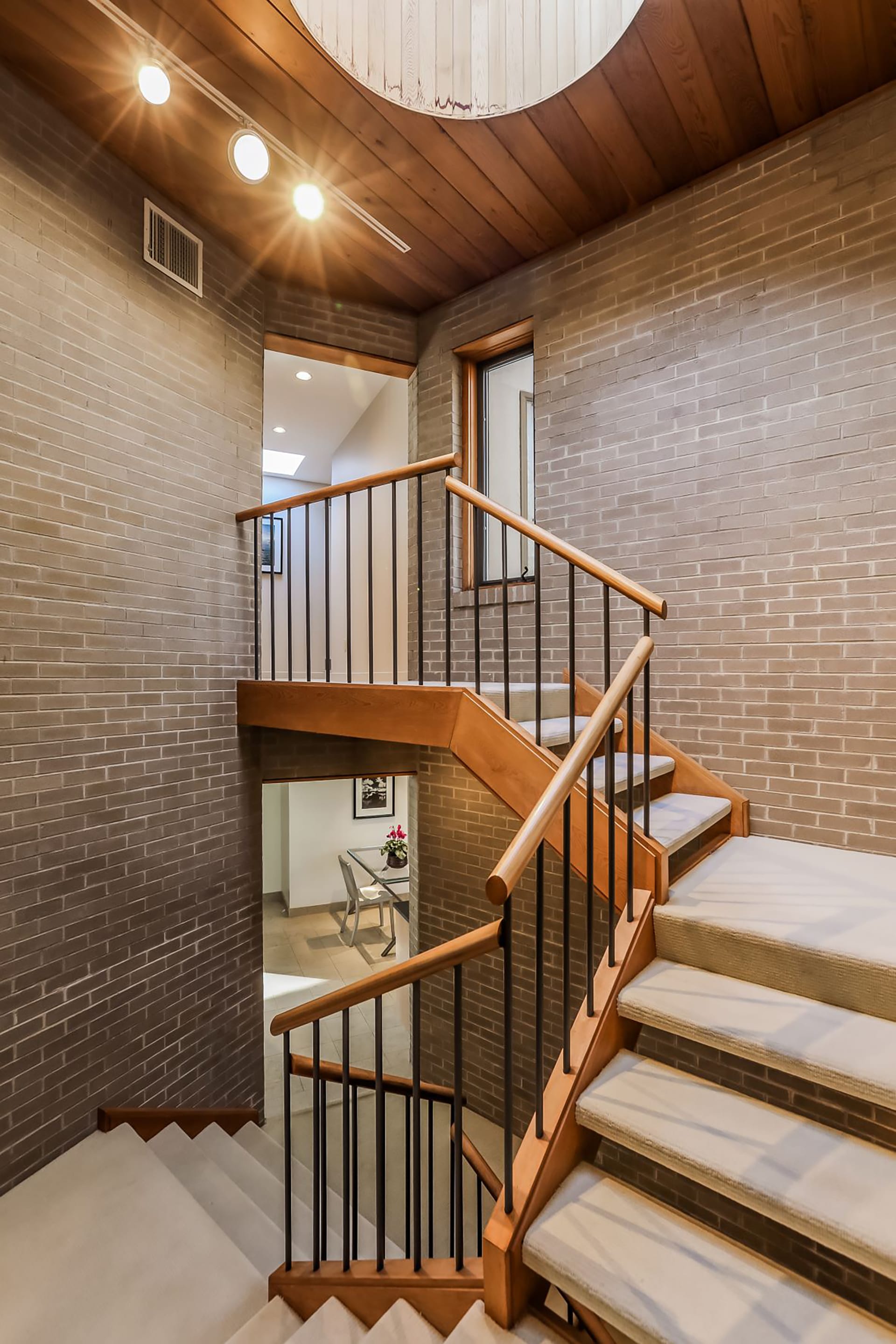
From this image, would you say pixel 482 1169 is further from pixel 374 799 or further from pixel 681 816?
pixel 374 799

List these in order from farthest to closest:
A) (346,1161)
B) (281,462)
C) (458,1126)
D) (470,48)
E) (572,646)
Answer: (281,462) → (470,48) → (572,646) → (346,1161) → (458,1126)

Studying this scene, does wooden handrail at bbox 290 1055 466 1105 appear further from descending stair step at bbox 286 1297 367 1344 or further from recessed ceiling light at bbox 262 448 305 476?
recessed ceiling light at bbox 262 448 305 476

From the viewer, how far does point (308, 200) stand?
287 centimetres

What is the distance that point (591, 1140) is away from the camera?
1709 mm

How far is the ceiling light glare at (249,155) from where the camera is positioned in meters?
2.45

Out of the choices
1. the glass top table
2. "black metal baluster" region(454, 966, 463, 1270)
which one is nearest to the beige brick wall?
"black metal baluster" region(454, 966, 463, 1270)

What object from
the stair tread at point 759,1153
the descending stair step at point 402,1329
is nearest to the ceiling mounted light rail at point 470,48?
the stair tread at point 759,1153

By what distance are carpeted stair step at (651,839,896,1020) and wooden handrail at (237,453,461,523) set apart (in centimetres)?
191

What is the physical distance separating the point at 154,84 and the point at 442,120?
3.86 feet

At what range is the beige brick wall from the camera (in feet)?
8.76

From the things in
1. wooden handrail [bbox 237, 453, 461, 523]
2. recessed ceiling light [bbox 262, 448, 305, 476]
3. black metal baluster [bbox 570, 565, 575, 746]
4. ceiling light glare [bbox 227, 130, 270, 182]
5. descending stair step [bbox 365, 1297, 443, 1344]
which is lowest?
descending stair step [bbox 365, 1297, 443, 1344]

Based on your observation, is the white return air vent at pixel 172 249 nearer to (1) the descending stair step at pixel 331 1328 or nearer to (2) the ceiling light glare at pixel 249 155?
(2) the ceiling light glare at pixel 249 155

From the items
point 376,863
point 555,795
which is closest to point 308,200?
point 555,795

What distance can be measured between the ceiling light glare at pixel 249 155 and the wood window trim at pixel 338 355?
1.56 metres
